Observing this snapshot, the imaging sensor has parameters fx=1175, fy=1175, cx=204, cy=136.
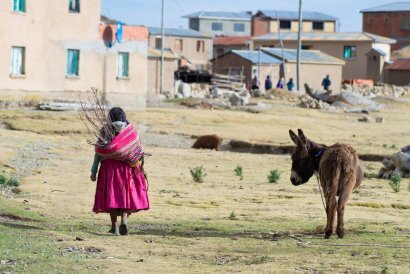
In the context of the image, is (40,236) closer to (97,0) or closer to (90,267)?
(90,267)

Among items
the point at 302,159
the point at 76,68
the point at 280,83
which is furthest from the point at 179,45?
the point at 302,159

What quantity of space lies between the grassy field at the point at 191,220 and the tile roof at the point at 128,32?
13.3 m

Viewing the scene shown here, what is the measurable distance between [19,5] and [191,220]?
29740 millimetres

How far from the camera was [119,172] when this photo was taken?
14.2 meters

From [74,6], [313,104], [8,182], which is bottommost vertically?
[8,182]

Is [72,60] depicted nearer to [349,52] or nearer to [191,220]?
[191,220]

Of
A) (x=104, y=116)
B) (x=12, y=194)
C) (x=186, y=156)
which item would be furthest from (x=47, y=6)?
(x=104, y=116)

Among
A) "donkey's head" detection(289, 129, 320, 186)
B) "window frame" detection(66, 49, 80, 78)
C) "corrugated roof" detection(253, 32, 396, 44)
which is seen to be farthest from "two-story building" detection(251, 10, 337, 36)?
"donkey's head" detection(289, 129, 320, 186)

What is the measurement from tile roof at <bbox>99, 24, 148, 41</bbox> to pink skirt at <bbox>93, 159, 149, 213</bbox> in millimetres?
34644

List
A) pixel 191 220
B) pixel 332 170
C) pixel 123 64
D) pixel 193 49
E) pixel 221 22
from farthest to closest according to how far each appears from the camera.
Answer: pixel 221 22, pixel 193 49, pixel 123 64, pixel 191 220, pixel 332 170

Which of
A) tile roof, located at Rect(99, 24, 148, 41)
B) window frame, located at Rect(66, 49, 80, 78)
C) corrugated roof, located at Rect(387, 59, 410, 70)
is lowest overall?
window frame, located at Rect(66, 49, 80, 78)

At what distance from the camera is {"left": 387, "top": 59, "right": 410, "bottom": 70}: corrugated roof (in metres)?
109

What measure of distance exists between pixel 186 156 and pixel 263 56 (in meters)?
57.8

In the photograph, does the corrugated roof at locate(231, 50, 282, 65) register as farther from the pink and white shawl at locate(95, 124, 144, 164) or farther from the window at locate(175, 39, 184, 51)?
the pink and white shawl at locate(95, 124, 144, 164)
